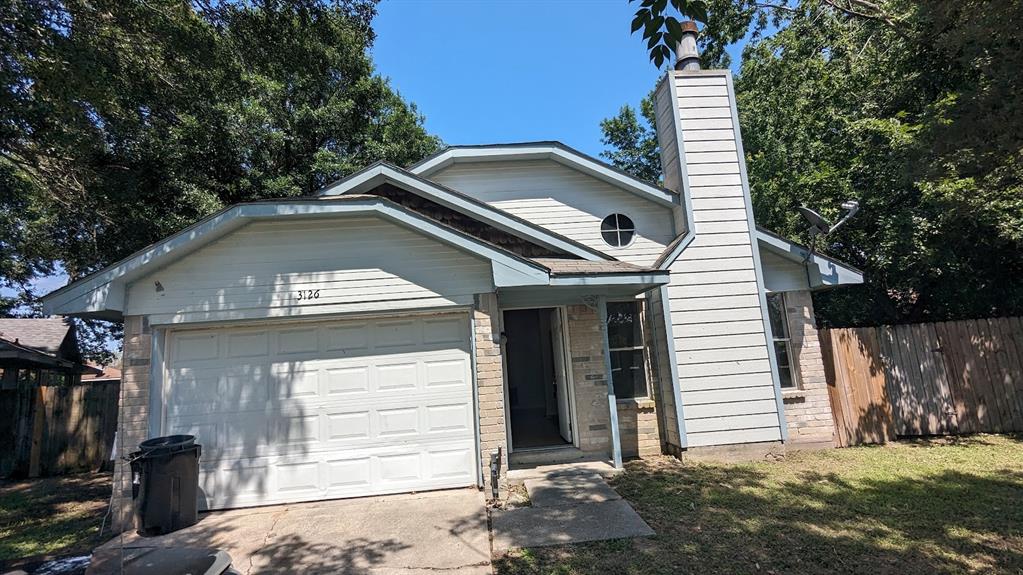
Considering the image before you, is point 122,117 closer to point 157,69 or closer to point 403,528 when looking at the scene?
point 157,69

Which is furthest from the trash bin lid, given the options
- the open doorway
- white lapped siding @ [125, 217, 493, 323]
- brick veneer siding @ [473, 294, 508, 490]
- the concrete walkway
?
the open doorway

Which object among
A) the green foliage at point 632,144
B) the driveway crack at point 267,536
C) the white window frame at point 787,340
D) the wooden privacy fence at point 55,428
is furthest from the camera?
the green foliage at point 632,144

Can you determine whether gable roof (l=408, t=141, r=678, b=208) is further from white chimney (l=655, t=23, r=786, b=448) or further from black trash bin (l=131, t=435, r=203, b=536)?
black trash bin (l=131, t=435, r=203, b=536)

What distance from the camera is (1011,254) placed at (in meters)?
9.80

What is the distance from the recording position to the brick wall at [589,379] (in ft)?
25.1

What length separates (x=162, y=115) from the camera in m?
10.7

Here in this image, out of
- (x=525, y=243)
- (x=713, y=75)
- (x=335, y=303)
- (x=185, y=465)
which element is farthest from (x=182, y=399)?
(x=713, y=75)

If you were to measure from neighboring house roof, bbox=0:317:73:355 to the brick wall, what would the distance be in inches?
556

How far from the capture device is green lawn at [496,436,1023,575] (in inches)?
157

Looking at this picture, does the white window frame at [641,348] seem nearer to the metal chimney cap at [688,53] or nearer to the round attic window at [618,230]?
the round attic window at [618,230]

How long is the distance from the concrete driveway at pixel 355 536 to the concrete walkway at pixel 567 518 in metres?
0.32

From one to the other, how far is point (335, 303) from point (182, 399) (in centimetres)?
247

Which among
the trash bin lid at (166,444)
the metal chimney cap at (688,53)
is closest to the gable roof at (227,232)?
the trash bin lid at (166,444)

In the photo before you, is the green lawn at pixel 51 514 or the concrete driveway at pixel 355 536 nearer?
the concrete driveway at pixel 355 536
